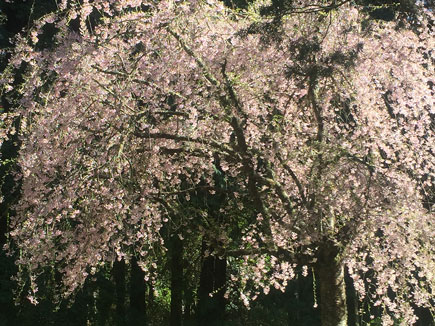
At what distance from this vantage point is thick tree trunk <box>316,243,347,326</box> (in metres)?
7.05

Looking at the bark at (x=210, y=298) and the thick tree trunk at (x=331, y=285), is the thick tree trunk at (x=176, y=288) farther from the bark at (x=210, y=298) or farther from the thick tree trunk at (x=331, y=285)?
the thick tree trunk at (x=331, y=285)

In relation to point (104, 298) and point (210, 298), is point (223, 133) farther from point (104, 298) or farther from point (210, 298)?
point (104, 298)

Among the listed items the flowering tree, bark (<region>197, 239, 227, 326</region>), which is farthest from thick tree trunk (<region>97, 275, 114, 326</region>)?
the flowering tree

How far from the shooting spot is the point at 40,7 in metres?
11.9

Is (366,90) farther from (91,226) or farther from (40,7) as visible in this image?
(40,7)

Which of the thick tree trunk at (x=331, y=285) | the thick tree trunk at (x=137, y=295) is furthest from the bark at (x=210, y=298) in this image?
the thick tree trunk at (x=331, y=285)

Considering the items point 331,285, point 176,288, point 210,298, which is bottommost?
point 331,285

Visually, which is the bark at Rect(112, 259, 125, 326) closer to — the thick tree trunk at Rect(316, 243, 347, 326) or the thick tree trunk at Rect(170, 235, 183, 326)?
the thick tree trunk at Rect(170, 235, 183, 326)

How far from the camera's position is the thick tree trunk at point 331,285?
705cm

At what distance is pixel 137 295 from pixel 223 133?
745 cm

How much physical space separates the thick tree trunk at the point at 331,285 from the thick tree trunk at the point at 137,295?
A: 625 cm

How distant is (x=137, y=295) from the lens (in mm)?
13484

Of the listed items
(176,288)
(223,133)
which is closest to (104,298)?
(176,288)

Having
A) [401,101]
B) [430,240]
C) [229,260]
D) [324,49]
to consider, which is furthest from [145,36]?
[229,260]
